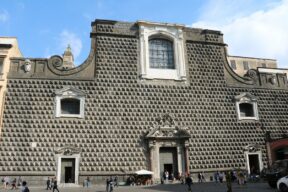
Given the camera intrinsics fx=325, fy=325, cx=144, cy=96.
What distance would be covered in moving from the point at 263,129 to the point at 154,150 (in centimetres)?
793

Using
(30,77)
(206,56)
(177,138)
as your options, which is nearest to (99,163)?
(177,138)

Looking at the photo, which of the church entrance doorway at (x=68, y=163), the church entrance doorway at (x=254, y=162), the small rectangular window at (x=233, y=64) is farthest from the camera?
the small rectangular window at (x=233, y=64)

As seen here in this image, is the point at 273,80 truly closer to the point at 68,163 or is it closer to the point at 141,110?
the point at 141,110

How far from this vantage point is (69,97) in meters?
19.3

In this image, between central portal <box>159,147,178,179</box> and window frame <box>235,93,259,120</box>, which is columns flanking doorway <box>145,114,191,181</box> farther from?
window frame <box>235,93,259,120</box>

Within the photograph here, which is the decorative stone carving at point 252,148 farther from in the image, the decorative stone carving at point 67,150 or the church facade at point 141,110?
the decorative stone carving at point 67,150

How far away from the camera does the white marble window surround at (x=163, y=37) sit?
2130cm

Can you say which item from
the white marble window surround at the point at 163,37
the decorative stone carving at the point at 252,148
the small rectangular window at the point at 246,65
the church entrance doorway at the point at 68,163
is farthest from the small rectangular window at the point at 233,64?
the church entrance doorway at the point at 68,163

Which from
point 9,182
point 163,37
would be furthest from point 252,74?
point 9,182

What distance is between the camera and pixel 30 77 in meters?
19.3

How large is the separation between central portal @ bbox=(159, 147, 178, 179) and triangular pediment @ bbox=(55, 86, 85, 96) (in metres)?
6.01

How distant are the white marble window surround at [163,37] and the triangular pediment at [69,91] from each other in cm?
419

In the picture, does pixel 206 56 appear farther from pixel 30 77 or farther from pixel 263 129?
pixel 30 77

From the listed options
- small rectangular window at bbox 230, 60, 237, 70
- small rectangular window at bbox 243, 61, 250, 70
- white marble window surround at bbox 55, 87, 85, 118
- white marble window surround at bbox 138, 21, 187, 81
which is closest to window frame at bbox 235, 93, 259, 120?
white marble window surround at bbox 138, 21, 187, 81
